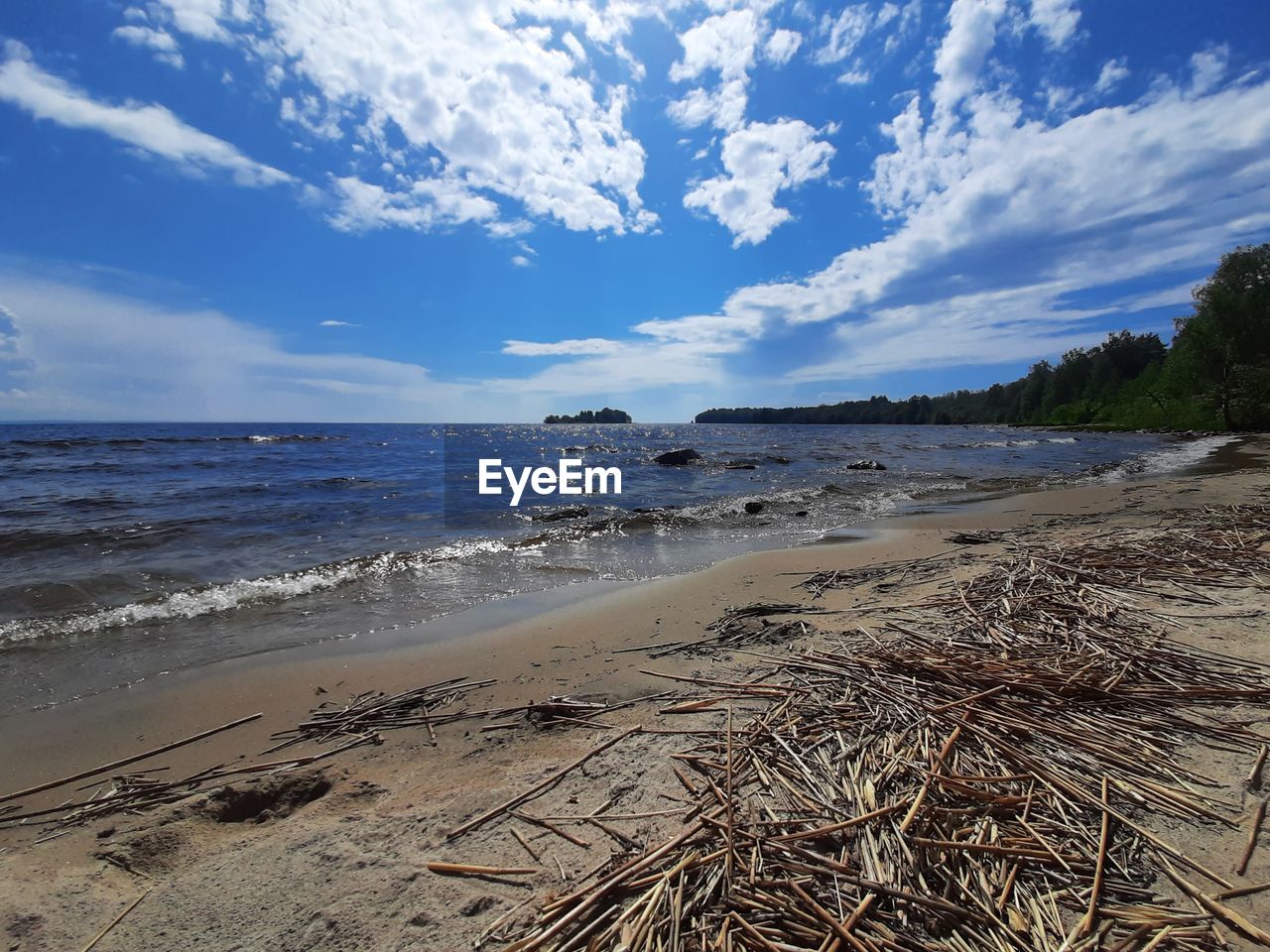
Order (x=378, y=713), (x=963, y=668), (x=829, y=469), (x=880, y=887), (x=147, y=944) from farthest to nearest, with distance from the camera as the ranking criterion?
(x=829, y=469) < (x=378, y=713) < (x=963, y=668) < (x=147, y=944) < (x=880, y=887)

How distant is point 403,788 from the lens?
301 centimetres

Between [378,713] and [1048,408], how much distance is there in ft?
339

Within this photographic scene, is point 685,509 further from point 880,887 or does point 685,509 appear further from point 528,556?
point 880,887

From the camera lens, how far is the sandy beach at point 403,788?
2.11 metres

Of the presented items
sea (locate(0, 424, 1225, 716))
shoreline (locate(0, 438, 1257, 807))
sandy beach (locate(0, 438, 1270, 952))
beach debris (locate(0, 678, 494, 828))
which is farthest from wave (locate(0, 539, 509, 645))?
beach debris (locate(0, 678, 494, 828))

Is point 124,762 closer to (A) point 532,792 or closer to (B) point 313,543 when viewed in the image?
(A) point 532,792

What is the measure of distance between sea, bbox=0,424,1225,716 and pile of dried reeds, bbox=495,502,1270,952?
172 inches

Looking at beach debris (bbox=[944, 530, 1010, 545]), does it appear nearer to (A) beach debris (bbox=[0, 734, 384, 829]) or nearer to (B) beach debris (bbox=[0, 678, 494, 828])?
(B) beach debris (bbox=[0, 678, 494, 828])

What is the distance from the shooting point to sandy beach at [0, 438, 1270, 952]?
211cm

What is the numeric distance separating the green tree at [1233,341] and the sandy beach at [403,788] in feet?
165

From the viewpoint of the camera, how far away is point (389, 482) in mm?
18750

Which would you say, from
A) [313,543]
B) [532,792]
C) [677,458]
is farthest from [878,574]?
[677,458]

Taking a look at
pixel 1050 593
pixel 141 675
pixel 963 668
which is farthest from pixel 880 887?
pixel 141 675

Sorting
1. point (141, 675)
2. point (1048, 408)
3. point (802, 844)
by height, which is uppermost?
point (1048, 408)
